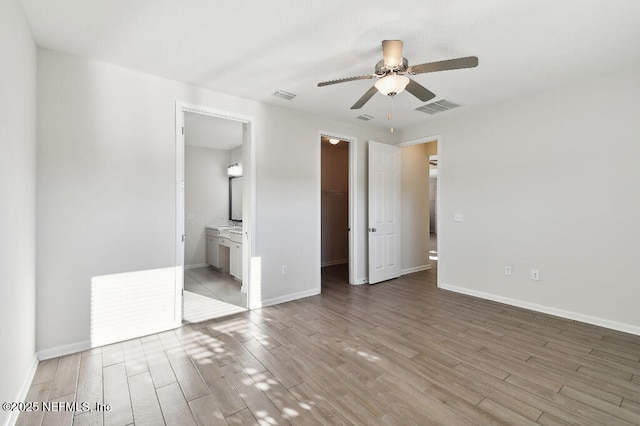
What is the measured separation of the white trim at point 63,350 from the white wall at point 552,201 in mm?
4557

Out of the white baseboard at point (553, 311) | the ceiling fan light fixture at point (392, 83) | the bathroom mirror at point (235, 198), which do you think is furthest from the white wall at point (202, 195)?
the ceiling fan light fixture at point (392, 83)

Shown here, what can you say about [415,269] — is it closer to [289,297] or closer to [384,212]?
[384,212]

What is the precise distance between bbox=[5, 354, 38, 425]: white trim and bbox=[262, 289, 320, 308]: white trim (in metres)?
2.13

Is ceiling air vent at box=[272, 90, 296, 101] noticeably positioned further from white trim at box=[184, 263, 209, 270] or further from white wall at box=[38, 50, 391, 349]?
white trim at box=[184, 263, 209, 270]

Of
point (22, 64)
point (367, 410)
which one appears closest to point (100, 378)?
point (367, 410)

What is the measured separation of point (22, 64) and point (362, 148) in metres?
4.05

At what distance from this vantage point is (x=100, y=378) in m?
2.21

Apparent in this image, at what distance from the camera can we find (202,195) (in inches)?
249

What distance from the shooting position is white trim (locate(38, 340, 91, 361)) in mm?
2471

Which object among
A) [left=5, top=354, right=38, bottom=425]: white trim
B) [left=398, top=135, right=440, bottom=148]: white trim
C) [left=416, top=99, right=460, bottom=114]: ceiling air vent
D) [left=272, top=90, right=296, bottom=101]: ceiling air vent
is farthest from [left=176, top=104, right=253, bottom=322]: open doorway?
[left=398, top=135, right=440, bottom=148]: white trim

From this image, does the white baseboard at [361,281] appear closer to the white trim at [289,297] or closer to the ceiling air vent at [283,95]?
the white trim at [289,297]

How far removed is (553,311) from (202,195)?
626cm

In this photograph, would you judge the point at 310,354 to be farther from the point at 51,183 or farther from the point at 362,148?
the point at 362,148

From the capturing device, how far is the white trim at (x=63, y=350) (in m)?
2.47
